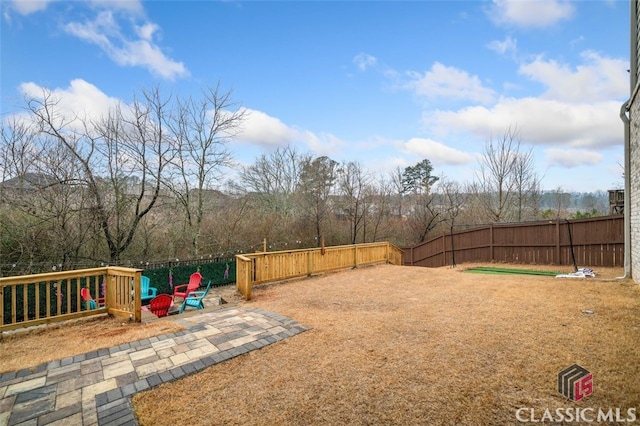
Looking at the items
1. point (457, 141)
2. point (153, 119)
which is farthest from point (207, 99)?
point (457, 141)

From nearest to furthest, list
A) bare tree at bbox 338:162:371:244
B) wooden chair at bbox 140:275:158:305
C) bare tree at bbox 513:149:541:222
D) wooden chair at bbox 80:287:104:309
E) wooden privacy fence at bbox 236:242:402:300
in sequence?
wooden chair at bbox 80:287:104:309 < wooden privacy fence at bbox 236:242:402:300 < wooden chair at bbox 140:275:158:305 < bare tree at bbox 513:149:541:222 < bare tree at bbox 338:162:371:244

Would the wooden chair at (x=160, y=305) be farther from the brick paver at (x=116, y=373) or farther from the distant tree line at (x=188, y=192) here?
the distant tree line at (x=188, y=192)

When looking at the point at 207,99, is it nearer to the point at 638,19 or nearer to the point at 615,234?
the point at 638,19

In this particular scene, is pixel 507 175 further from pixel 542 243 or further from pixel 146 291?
pixel 146 291

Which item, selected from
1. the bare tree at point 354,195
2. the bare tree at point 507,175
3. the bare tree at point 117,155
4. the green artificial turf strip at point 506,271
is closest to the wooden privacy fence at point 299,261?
the green artificial turf strip at point 506,271

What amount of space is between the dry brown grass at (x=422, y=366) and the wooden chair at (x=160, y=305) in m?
2.09

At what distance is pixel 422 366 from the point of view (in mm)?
2918

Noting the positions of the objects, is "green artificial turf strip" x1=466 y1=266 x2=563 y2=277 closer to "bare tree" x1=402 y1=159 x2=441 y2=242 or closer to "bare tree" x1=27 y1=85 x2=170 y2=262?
"bare tree" x1=402 y1=159 x2=441 y2=242

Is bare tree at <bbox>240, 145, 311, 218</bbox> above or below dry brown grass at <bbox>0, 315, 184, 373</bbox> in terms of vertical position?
above

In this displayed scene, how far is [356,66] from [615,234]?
9.52 m

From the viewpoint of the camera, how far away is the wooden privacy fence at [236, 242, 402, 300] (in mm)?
6625

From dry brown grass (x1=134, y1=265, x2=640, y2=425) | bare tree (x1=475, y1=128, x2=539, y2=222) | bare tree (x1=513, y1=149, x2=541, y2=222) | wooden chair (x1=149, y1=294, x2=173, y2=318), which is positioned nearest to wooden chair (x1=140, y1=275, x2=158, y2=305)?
wooden chair (x1=149, y1=294, x2=173, y2=318)

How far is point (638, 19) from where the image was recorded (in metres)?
5.73

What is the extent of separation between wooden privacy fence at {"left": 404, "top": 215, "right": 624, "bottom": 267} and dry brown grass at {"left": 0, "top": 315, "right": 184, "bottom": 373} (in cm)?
1126
